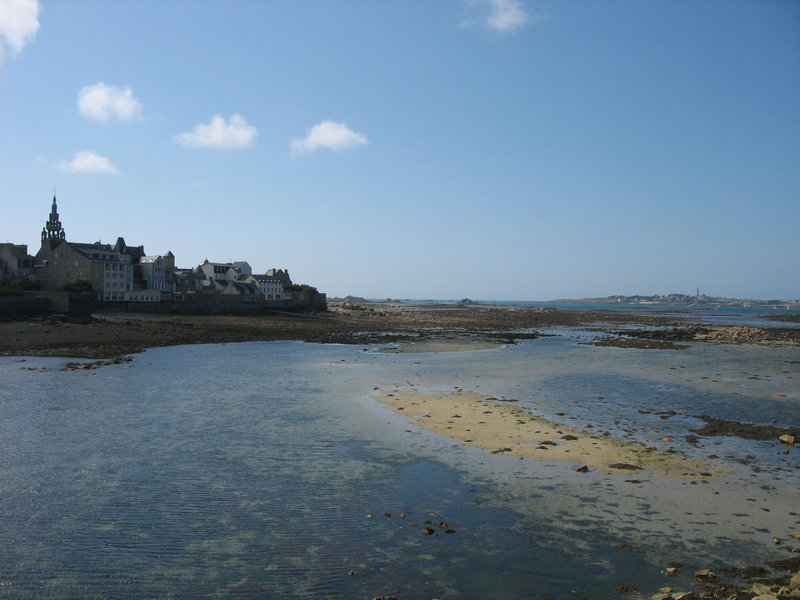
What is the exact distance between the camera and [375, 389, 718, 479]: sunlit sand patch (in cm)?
1312

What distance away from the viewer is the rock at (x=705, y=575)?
25.0 feet

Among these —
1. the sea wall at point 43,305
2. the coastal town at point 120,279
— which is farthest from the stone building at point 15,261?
the sea wall at point 43,305

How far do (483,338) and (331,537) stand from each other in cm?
4611

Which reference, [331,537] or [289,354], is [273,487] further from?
[289,354]

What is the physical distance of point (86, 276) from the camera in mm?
70250

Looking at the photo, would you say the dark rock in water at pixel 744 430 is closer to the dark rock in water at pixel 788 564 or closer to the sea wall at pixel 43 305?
the dark rock in water at pixel 788 564

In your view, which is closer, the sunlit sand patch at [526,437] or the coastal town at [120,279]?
the sunlit sand patch at [526,437]

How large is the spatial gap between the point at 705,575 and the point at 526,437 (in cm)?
787

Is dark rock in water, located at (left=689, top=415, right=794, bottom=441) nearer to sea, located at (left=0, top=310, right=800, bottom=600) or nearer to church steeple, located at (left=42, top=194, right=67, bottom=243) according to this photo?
sea, located at (left=0, top=310, right=800, bottom=600)

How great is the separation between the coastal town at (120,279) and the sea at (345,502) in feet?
159

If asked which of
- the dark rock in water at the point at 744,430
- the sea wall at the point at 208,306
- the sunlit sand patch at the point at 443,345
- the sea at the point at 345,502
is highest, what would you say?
the sea wall at the point at 208,306

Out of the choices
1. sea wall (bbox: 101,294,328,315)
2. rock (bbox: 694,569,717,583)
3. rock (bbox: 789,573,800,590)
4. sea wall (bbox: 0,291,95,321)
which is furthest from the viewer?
sea wall (bbox: 101,294,328,315)

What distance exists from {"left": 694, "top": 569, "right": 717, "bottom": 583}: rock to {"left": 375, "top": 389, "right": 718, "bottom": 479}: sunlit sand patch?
4890 mm

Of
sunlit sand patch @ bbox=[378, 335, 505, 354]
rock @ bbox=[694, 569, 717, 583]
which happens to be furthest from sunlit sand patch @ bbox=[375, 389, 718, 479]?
sunlit sand patch @ bbox=[378, 335, 505, 354]
